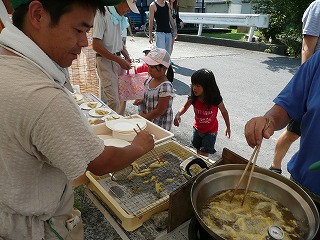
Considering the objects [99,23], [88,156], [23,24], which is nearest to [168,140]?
[88,156]

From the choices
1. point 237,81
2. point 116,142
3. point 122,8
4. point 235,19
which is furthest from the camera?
point 235,19

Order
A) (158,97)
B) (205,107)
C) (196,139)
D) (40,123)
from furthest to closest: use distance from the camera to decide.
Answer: (196,139)
(205,107)
(158,97)
(40,123)

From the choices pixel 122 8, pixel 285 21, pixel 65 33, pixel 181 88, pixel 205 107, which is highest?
pixel 122 8

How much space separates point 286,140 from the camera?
333 cm

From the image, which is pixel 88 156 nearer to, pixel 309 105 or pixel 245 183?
pixel 245 183

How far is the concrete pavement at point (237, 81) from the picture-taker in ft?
14.7

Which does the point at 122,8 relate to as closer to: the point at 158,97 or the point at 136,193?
the point at 158,97

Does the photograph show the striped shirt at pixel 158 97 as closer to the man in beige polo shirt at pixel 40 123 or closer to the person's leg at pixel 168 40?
the man in beige polo shirt at pixel 40 123

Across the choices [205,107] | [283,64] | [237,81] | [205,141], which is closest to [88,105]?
[205,107]

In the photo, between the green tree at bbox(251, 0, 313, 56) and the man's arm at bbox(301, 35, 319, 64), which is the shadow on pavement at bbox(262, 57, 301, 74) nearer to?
the green tree at bbox(251, 0, 313, 56)

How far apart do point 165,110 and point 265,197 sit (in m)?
2.02

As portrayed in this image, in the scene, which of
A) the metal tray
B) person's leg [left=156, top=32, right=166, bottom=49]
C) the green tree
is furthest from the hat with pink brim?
the green tree

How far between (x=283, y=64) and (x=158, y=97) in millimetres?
7846

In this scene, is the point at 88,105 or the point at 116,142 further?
the point at 88,105
